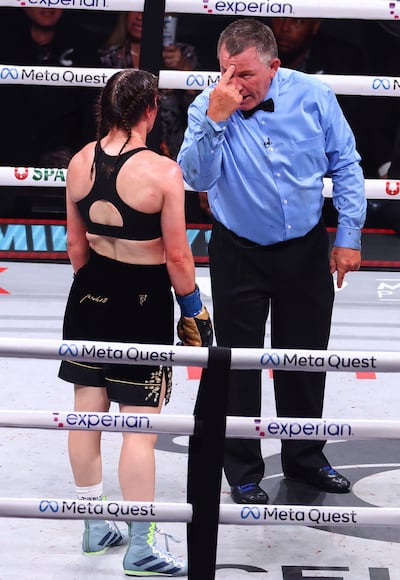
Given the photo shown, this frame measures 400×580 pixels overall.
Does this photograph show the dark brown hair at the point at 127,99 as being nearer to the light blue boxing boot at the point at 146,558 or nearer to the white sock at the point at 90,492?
the white sock at the point at 90,492

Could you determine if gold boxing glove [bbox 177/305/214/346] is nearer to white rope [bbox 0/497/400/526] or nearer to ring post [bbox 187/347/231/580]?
ring post [bbox 187/347/231/580]

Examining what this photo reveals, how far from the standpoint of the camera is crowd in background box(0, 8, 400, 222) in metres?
6.50

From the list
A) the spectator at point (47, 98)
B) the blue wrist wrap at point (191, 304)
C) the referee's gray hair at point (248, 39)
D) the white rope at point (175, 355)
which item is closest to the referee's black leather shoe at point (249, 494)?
the blue wrist wrap at point (191, 304)

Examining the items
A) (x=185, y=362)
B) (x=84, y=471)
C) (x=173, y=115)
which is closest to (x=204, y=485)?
(x=185, y=362)

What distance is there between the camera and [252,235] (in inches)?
150

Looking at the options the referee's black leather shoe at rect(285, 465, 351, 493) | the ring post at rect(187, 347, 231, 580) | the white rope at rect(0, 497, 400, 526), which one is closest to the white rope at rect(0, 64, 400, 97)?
the referee's black leather shoe at rect(285, 465, 351, 493)

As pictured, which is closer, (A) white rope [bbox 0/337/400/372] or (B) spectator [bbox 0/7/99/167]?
(A) white rope [bbox 0/337/400/372]

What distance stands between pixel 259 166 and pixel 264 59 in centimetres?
35

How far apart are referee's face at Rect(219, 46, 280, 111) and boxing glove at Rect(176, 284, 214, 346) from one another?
0.66 meters

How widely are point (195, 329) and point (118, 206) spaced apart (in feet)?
1.47

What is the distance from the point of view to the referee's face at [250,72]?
358cm

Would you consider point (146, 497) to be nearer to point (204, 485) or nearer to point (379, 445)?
point (204, 485)

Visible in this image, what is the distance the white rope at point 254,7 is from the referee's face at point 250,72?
0.99 m

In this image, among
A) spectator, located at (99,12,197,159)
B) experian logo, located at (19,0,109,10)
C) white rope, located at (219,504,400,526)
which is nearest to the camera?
white rope, located at (219,504,400,526)
